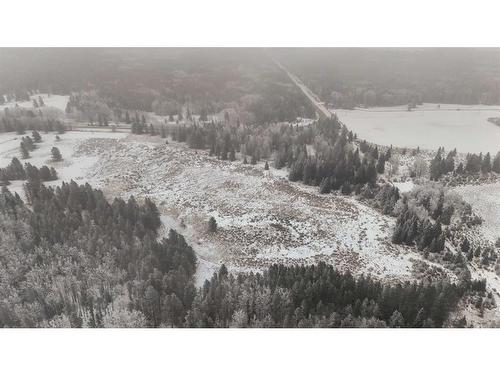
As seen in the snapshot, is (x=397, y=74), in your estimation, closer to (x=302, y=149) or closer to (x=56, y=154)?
(x=302, y=149)

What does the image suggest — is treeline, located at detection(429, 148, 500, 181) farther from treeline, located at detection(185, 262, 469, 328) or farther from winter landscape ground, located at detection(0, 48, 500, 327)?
treeline, located at detection(185, 262, 469, 328)

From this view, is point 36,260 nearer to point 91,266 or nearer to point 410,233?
point 91,266

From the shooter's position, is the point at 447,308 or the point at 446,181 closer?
the point at 447,308

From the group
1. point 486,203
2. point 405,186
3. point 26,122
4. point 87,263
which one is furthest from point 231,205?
point 486,203

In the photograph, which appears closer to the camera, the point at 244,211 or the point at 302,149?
the point at 244,211

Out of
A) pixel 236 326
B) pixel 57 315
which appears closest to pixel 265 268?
pixel 236 326

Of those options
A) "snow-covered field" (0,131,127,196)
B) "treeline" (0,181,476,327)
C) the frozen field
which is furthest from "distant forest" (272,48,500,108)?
"snow-covered field" (0,131,127,196)
